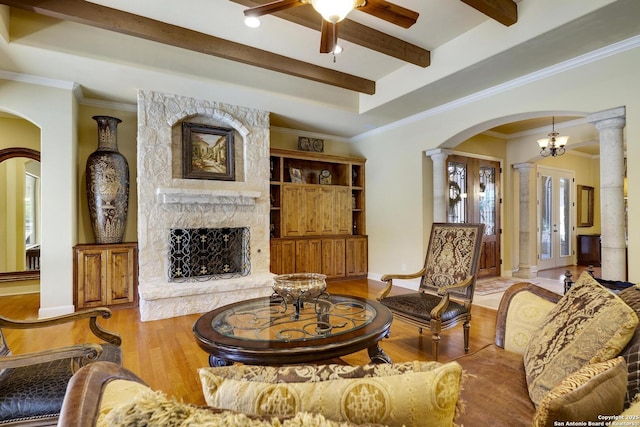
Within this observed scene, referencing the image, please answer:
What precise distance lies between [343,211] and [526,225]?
370 cm

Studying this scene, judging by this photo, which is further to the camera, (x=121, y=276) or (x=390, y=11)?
(x=121, y=276)

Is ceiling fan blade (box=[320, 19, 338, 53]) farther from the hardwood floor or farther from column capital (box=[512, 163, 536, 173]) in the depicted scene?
column capital (box=[512, 163, 536, 173])

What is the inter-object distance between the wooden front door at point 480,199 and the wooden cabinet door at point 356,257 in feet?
5.59

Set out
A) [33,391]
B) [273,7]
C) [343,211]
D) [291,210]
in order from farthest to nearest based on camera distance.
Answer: [343,211]
[291,210]
[273,7]
[33,391]

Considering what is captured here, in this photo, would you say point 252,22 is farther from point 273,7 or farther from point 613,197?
point 613,197

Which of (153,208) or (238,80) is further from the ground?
(238,80)

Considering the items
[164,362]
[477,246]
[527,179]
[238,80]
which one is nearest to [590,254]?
[527,179]

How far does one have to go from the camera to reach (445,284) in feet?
10.3

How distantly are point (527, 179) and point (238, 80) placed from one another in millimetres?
5809

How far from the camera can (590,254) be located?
7.83 m

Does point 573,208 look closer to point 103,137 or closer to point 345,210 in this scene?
point 345,210

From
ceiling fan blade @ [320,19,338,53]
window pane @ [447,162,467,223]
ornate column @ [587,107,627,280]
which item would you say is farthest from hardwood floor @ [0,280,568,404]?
ceiling fan blade @ [320,19,338,53]

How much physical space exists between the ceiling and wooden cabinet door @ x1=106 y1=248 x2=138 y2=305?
2.16 metres

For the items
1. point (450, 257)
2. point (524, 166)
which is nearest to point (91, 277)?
point (450, 257)
